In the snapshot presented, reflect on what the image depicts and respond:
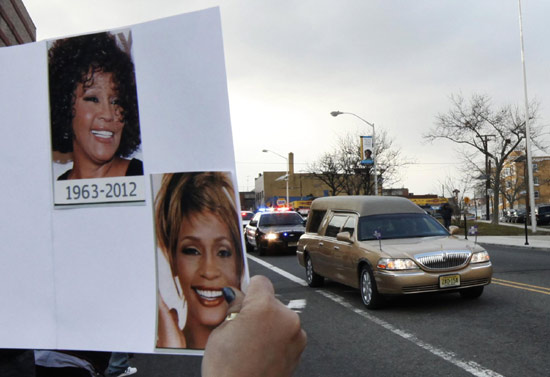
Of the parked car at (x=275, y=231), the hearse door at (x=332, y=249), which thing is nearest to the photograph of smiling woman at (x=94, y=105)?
Answer: the hearse door at (x=332, y=249)

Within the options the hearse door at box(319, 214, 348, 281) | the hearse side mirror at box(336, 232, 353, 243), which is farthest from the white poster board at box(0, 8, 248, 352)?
the hearse door at box(319, 214, 348, 281)

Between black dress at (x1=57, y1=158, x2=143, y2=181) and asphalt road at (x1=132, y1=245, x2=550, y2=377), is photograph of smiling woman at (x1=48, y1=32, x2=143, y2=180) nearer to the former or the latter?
black dress at (x1=57, y1=158, x2=143, y2=181)

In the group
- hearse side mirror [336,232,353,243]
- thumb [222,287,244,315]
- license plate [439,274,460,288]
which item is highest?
thumb [222,287,244,315]

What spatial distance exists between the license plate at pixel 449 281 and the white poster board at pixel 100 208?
7237mm

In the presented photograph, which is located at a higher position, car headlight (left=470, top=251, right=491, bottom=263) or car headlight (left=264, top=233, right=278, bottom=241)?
car headlight (left=470, top=251, right=491, bottom=263)

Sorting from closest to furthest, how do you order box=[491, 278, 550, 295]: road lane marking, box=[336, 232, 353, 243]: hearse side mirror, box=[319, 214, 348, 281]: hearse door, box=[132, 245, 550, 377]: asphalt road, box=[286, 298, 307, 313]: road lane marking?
1. box=[132, 245, 550, 377]: asphalt road
2. box=[286, 298, 307, 313]: road lane marking
3. box=[336, 232, 353, 243]: hearse side mirror
4. box=[491, 278, 550, 295]: road lane marking
5. box=[319, 214, 348, 281]: hearse door

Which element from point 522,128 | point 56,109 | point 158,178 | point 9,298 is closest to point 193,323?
point 158,178

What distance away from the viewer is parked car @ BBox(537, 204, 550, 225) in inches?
1785

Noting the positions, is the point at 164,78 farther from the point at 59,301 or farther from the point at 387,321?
the point at 387,321

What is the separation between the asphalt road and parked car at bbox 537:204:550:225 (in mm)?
39467

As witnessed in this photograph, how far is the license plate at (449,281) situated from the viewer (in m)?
7.78

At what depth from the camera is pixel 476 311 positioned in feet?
25.0

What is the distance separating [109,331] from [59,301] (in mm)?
140

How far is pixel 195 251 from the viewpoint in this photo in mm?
1150
